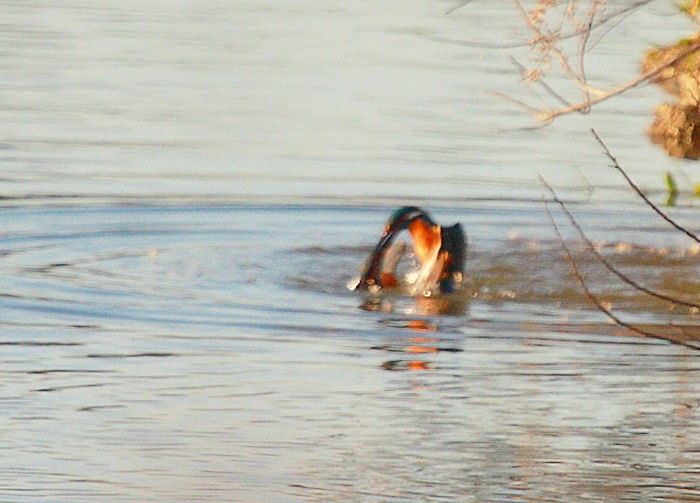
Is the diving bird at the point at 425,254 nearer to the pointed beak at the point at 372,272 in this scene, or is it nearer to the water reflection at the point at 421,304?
the pointed beak at the point at 372,272

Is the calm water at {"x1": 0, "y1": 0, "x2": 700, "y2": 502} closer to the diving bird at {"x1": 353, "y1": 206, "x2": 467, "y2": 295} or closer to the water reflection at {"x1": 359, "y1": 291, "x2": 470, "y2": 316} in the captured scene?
the water reflection at {"x1": 359, "y1": 291, "x2": 470, "y2": 316}

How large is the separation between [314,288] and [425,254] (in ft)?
2.26

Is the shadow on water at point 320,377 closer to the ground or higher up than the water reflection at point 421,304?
higher up

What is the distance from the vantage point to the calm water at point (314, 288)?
6.64 meters

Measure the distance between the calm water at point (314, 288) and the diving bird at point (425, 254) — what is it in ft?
0.62

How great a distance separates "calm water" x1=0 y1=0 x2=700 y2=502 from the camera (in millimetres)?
6645

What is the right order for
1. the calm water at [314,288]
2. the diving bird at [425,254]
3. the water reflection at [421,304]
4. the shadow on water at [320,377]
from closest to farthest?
the shadow on water at [320,377]
the calm water at [314,288]
the water reflection at [421,304]
the diving bird at [425,254]

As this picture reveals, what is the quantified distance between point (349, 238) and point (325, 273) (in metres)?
1.52

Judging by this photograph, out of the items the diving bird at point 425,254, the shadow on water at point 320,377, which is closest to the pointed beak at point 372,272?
the diving bird at point 425,254

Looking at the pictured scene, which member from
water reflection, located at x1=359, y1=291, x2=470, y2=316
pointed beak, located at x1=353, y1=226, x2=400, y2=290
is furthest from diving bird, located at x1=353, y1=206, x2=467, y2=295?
water reflection, located at x1=359, y1=291, x2=470, y2=316

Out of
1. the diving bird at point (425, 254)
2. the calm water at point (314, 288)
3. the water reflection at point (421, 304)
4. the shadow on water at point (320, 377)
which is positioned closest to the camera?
the shadow on water at point (320, 377)

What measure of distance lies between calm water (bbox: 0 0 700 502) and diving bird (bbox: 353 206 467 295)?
188 mm

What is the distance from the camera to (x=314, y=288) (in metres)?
10.6

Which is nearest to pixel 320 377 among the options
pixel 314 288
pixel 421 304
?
pixel 421 304
